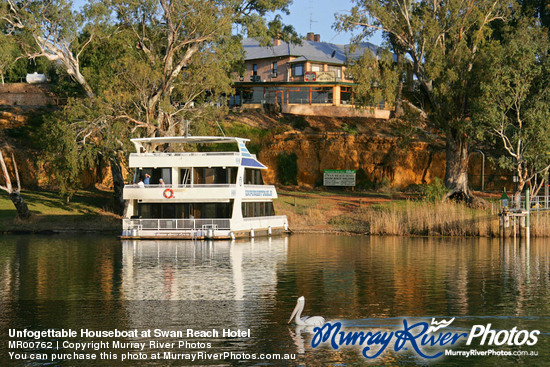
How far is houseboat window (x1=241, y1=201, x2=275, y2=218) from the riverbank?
2537mm

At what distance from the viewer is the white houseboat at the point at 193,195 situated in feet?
153

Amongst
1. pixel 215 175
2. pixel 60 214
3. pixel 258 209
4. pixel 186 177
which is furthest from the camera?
pixel 60 214

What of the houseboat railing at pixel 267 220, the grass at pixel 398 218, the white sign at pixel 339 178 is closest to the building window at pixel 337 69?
the white sign at pixel 339 178

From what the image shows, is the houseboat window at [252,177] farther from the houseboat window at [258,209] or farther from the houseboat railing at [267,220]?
the houseboat railing at [267,220]

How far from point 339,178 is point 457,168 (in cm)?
1295

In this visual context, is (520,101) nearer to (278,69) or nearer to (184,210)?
(184,210)

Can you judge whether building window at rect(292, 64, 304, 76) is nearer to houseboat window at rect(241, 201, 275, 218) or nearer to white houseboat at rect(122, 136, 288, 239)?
houseboat window at rect(241, 201, 275, 218)

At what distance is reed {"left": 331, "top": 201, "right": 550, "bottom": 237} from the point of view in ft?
156

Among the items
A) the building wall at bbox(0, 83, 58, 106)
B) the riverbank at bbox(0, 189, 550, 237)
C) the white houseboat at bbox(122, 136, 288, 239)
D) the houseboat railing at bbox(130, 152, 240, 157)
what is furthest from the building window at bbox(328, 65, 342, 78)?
the houseboat railing at bbox(130, 152, 240, 157)

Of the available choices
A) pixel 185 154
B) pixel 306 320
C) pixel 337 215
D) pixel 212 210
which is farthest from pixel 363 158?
pixel 306 320

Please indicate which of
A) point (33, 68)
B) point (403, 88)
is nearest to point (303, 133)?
point (403, 88)

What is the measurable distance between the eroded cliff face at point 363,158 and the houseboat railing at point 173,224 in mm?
23132

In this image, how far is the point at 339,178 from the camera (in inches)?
2653

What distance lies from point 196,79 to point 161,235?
15001 millimetres
